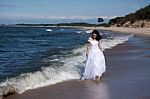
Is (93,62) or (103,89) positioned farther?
(93,62)

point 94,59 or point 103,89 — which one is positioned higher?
point 94,59

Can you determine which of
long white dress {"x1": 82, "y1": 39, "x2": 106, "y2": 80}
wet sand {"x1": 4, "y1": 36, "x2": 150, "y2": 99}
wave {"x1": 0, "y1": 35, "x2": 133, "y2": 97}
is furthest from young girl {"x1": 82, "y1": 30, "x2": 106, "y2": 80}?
wave {"x1": 0, "y1": 35, "x2": 133, "y2": 97}

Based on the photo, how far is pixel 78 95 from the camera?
8492 mm

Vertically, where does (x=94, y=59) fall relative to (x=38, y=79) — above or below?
above

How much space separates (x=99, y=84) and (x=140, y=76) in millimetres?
1619

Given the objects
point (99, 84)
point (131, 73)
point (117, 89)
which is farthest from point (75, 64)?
point (117, 89)

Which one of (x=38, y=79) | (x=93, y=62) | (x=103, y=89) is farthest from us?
(x=38, y=79)

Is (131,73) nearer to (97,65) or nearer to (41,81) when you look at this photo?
(97,65)

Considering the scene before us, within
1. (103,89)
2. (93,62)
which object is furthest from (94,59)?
(103,89)

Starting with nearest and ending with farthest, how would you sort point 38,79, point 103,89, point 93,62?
1. point 103,89
2. point 93,62
3. point 38,79

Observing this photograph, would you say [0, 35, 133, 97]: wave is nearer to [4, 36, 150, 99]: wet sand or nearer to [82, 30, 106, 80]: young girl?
[4, 36, 150, 99]: wet sand

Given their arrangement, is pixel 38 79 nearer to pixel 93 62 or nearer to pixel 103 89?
pixel 93 62

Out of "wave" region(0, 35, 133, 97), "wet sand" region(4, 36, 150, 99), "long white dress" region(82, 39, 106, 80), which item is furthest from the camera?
"long white dress" region(82, 39, 106, 80)

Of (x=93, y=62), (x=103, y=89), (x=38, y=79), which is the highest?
(x=93, y=62)
